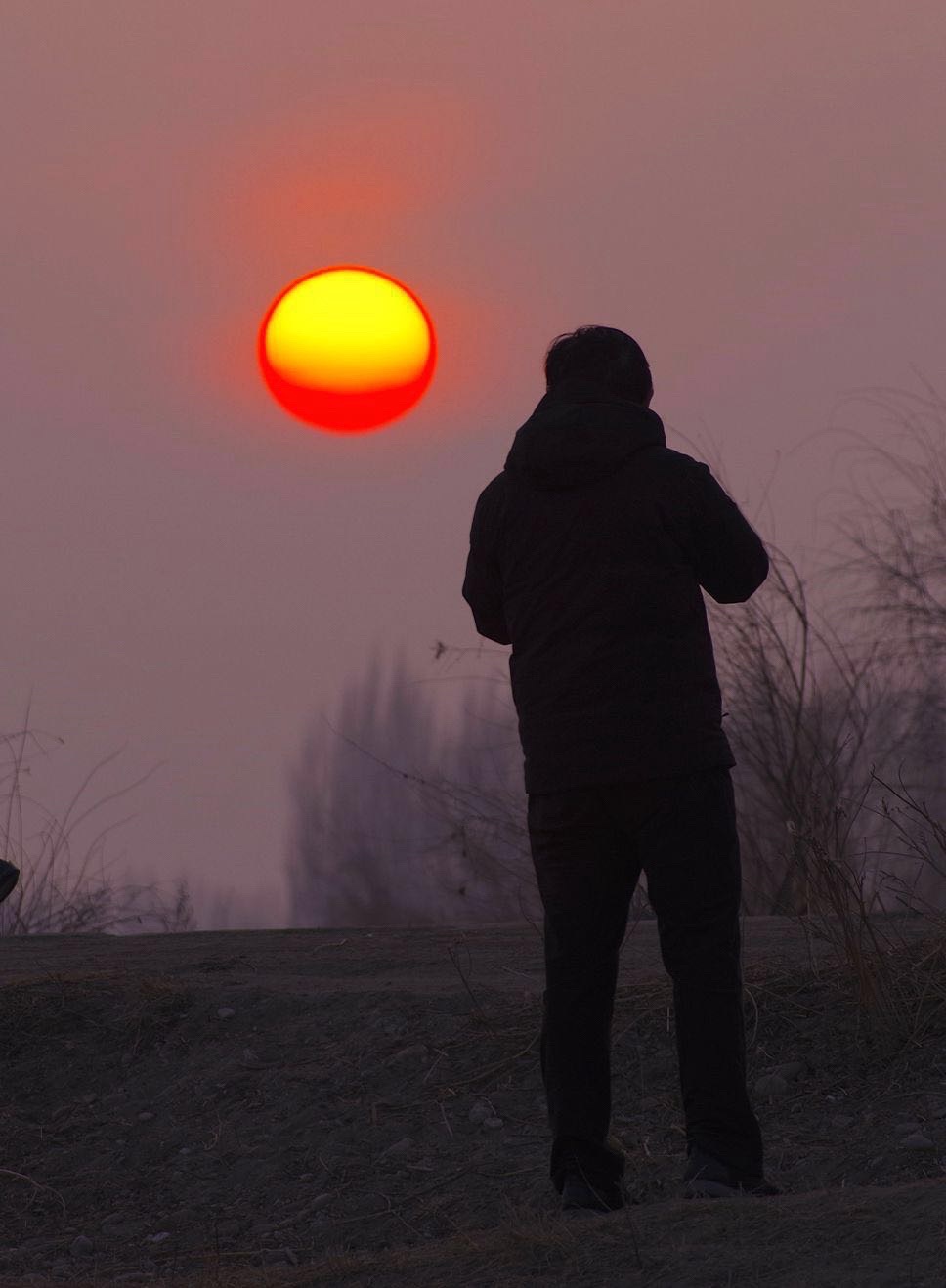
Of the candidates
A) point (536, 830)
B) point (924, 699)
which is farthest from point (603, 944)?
point (924, 699)

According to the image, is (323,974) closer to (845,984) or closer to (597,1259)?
(845,984)

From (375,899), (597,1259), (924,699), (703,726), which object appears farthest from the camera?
(375,899)

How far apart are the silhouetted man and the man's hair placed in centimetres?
5

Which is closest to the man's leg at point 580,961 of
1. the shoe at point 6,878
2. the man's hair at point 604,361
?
the man's hair at point 604,361

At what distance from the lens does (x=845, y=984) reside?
16.0 ft

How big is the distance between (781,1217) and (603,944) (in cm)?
67

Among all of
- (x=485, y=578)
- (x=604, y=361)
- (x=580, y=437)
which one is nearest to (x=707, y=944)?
(x=485, y=578)

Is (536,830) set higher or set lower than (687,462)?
lower

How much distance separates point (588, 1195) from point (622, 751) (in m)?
0.91

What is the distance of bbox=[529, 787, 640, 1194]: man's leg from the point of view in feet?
11.3

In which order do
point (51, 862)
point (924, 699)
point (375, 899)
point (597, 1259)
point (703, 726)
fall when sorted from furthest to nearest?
point (375, 899)
point (924, 699)
point (51, 862)
point (703, 726)
point (597, 1259)

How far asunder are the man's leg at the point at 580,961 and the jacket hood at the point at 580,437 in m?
0.66

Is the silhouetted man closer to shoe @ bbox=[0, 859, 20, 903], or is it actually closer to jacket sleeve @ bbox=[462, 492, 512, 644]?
jacket sleeve @ bbox=[462, 492, 512, 644]

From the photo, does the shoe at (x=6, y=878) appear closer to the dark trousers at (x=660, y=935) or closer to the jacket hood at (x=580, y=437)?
the dark trousers at (x=660, y=935)
